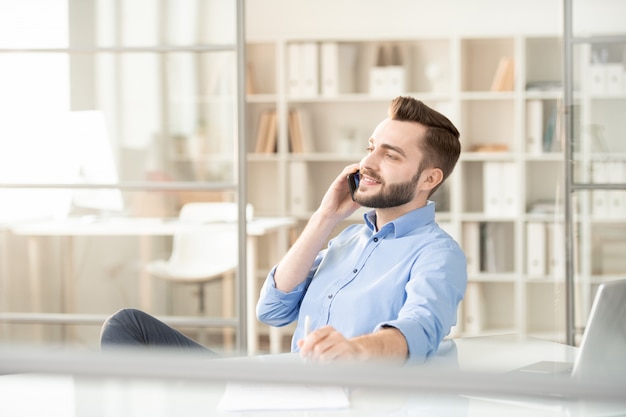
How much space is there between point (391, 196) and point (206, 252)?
1.49 m

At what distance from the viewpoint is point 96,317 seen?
3314 mm

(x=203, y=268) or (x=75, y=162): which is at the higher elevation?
(x=75, y=162)

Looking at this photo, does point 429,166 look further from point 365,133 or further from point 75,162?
point 365,133

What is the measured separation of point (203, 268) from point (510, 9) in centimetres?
271

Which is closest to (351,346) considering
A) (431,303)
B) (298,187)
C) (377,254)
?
(431,303)

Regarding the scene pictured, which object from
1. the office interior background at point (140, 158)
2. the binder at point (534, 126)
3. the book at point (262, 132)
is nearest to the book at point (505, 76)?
the binder at point (534, 126)

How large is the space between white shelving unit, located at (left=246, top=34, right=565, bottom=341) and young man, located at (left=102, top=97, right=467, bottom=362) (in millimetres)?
3058

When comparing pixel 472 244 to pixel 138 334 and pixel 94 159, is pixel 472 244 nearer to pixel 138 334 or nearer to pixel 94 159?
pixel 94 159

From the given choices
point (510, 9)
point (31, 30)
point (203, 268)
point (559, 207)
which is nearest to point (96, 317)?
point (203, 268)

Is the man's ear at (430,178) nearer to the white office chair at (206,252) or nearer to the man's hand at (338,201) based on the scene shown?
the man's hand at (338,201)

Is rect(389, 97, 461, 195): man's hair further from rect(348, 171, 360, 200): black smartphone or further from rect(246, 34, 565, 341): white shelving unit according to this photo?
rect(246, 34, 565, 341): white shelving unit

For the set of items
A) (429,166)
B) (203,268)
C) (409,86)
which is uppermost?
(409,86)

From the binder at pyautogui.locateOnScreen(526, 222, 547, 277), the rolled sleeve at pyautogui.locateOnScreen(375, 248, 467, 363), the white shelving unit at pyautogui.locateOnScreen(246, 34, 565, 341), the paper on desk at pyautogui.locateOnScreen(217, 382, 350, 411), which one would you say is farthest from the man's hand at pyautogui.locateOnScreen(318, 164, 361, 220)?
the binder at pyautogui.locateOnScreen(526, 222, 547, 277)

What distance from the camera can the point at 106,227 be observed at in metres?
3.31
